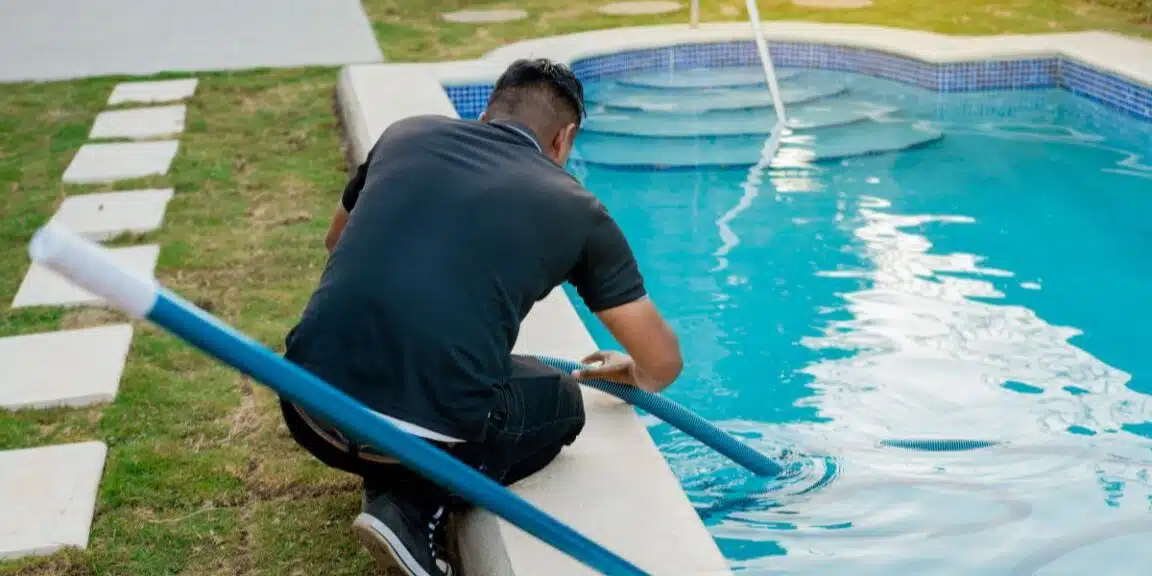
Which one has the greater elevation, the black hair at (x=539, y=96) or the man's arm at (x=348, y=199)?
the black hair at (x=539, y=96)

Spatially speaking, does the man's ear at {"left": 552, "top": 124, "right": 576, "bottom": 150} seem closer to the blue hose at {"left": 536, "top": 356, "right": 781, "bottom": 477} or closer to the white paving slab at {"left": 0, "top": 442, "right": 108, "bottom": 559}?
the blue hose at {"left": 536, "top": 356, "right": 781, "bottom": 477}

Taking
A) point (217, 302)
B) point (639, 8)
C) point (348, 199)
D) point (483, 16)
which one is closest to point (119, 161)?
point (217, 302)

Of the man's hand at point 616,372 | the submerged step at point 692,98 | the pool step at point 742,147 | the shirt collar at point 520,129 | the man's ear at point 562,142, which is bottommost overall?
the pool step at point 742,147

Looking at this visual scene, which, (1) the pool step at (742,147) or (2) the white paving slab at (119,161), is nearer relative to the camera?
(2) the white paving slab at (119,161)

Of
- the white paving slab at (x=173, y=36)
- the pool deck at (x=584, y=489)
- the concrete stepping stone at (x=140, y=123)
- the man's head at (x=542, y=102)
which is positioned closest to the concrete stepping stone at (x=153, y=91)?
the concrete stepping stone at (x=140, y=123)

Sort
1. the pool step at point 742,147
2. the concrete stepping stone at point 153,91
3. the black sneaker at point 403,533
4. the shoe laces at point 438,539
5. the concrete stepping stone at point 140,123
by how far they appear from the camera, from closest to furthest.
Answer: the black sneaker at point 403,533 → the shoe laces at point 438,539 → the concrete stepping stone at point 140,123 → the pool step at point 742,147 → the concrete stepping stone at point 153,91

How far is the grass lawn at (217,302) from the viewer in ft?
9.70

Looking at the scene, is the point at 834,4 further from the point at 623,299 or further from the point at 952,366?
the point at 623,299

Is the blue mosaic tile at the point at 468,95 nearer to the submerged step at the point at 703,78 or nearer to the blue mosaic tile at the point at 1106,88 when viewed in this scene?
the submerged step at the point at 703,78

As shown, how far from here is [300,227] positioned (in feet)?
17.4

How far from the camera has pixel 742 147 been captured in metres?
7.33

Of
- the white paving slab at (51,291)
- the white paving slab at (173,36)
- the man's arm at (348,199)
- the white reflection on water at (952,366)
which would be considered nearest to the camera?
the man's arm at (348,199)

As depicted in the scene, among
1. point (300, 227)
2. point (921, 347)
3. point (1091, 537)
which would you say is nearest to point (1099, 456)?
point (1091, 537)

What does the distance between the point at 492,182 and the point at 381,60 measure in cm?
634
